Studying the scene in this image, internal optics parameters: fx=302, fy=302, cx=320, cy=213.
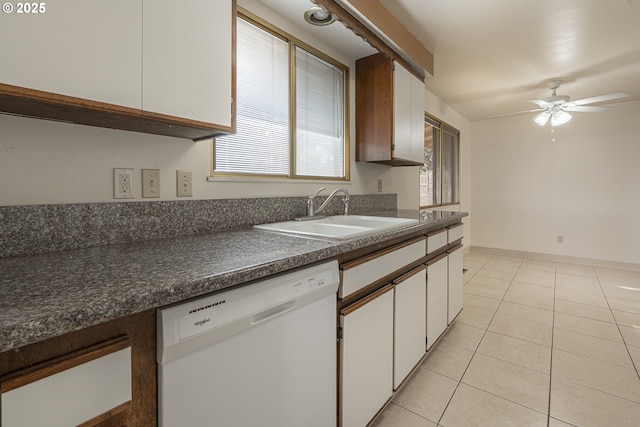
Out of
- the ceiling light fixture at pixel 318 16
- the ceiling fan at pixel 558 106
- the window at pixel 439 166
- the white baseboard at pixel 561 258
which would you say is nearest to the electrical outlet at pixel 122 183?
the ceiling light fixture at pixel 318 16

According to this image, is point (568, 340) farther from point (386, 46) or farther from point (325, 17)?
point (325, 17)

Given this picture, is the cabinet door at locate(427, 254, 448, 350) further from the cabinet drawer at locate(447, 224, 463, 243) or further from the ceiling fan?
the ceiling fan

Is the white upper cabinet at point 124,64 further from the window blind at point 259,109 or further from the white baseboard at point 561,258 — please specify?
the white baseboard at point 561,258

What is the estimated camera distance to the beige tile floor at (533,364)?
1.53 meters

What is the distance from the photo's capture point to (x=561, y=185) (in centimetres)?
463

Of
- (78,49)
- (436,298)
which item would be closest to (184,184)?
(78,49)

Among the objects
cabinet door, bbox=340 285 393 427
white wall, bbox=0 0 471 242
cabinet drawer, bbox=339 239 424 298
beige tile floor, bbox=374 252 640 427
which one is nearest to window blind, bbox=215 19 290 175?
white wall, bbox=0 0 471 242

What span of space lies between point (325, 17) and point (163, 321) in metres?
1.87

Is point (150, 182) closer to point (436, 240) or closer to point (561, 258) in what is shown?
point (436, 240)

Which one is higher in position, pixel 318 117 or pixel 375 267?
pixel 318 117

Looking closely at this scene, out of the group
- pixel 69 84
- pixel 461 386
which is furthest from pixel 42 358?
pixel 461 386

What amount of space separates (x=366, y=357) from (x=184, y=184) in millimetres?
1086

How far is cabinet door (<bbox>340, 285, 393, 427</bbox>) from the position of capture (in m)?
1.17

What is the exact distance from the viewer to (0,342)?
427 mm
